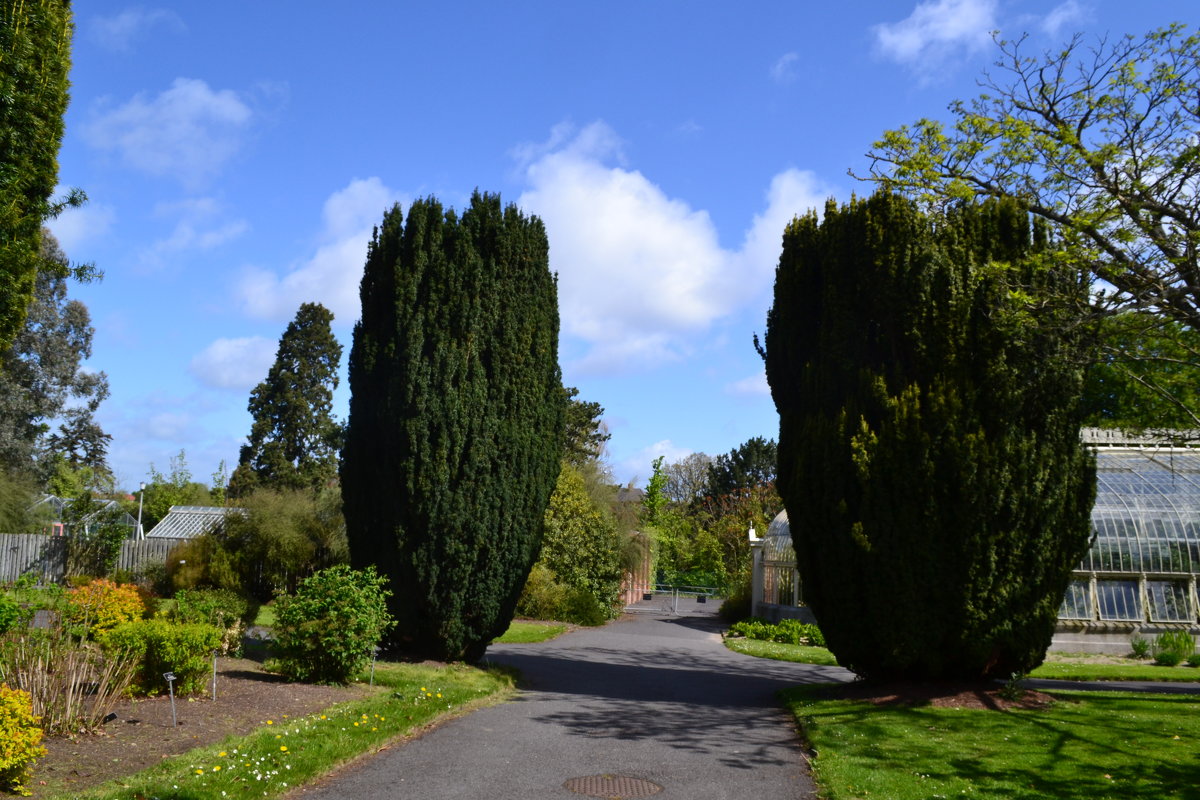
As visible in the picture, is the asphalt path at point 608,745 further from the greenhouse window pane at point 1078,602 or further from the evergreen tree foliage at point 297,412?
the evergreen tree foliage at point 297,412

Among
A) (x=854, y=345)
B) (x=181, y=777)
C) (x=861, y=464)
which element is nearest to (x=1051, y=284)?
(x=854, y=345)

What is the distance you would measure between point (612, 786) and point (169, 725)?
14.2 ft

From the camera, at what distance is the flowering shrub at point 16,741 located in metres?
5.75

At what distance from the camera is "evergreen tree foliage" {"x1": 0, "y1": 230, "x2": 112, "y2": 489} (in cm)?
3425

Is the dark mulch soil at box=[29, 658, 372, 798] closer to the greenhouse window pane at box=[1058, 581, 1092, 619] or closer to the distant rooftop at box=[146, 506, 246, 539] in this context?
the greenhouse window pane at box=[1058, 581, 1092, 619]

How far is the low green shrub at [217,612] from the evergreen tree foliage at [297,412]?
3193cm

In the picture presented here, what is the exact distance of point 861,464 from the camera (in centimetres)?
1153

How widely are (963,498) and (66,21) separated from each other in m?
11.1

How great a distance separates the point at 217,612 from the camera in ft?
43.1

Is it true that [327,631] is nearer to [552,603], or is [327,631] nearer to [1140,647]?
[552,603]

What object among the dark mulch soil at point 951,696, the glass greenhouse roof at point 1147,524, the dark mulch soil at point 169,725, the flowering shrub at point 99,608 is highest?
the glass greenhouse roof at point 1147,524

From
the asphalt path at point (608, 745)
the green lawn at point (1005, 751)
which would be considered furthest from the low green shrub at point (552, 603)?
the green lawn at point (1005, 751)

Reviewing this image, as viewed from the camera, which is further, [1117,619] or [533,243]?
[1117,619]

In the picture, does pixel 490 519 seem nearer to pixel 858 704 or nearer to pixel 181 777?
pixel 858 704
